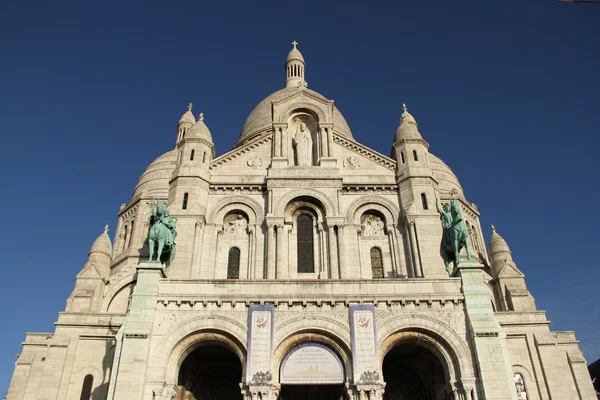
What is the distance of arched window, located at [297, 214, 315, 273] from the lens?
2908 cm

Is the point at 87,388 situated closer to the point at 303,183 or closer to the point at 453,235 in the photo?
the point at 303,183

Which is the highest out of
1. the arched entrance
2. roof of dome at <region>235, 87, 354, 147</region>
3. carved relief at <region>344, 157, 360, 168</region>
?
roof of dome at <region>235, 87, 354, 147</region>

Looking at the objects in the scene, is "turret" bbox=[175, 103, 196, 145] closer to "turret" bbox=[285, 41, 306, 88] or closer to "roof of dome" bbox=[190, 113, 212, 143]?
"turret" bbox=[285, 41, 306, 88]

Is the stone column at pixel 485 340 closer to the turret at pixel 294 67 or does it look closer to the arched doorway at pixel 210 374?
the arched doorway at pixel 210 374

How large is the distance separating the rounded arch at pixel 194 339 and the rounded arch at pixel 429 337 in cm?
566

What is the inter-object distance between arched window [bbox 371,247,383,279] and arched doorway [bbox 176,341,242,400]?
8.63 meters

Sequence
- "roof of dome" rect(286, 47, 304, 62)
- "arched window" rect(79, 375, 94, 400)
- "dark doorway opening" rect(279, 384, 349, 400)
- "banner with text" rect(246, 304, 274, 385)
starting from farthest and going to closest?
"roof of dome" rect(286, 47, 304, 62)
"arched window" rect(79, 375, 94, 400)
"dark doorway opening" rect(279, 384, 349, 400)
"banner with text" rect(246, 304, 274, 385)

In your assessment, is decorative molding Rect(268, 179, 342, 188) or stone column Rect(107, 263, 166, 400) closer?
stone column Rect(107, 263, 166, 400)

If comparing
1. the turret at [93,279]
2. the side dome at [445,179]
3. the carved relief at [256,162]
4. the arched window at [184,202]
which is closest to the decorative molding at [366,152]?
the carved relief at [256,162]

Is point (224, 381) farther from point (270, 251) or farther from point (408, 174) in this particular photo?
point (408, 174)

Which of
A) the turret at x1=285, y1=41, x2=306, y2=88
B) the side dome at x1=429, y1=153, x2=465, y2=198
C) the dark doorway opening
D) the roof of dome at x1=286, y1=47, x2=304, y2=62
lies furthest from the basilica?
the roof of dome at x1=286, y1=47, x2=304, y2=62

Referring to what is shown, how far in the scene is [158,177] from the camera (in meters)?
43.1

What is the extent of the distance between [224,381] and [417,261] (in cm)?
1142

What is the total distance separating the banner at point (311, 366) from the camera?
21.3 meters
